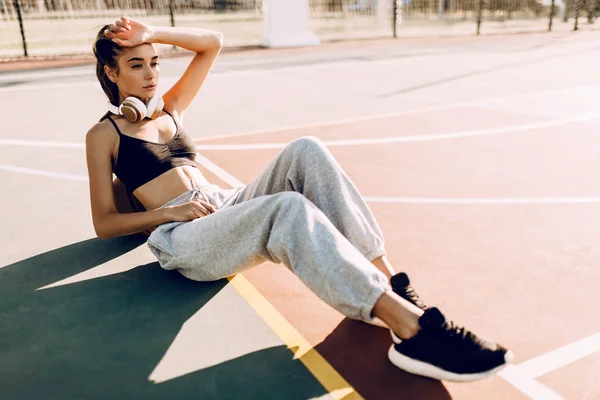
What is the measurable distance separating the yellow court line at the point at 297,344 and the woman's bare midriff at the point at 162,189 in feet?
1.88

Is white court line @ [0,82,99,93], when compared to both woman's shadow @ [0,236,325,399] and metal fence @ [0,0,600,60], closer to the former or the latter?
metal fence @ [0,0,600,60]

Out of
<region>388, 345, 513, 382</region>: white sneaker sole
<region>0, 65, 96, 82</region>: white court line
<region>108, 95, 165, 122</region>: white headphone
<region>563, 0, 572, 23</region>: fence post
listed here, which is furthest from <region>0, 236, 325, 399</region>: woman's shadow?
<region>563, 0, 572, 23</region>: fence post

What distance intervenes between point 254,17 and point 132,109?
2862 cm

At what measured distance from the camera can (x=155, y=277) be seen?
10.8ft

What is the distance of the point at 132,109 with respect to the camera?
10.5 ft

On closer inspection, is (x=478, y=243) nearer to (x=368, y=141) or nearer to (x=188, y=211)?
(x=188, y=211)

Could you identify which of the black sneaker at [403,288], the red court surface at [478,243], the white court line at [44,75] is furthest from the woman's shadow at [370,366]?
the white court line at [44,75]

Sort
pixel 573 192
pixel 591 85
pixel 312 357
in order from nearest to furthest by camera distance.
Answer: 1. pixel 312 357
2. pixel 573 192
3. pixel 591 85

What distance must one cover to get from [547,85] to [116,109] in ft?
27.0

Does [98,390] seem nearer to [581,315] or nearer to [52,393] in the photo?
[52,393]

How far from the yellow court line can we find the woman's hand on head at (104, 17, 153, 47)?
1408 millimetres

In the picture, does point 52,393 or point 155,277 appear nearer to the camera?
point 52,393

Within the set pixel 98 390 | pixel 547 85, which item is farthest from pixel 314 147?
pixel 547 85

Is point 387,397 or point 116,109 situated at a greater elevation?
point 116,109
